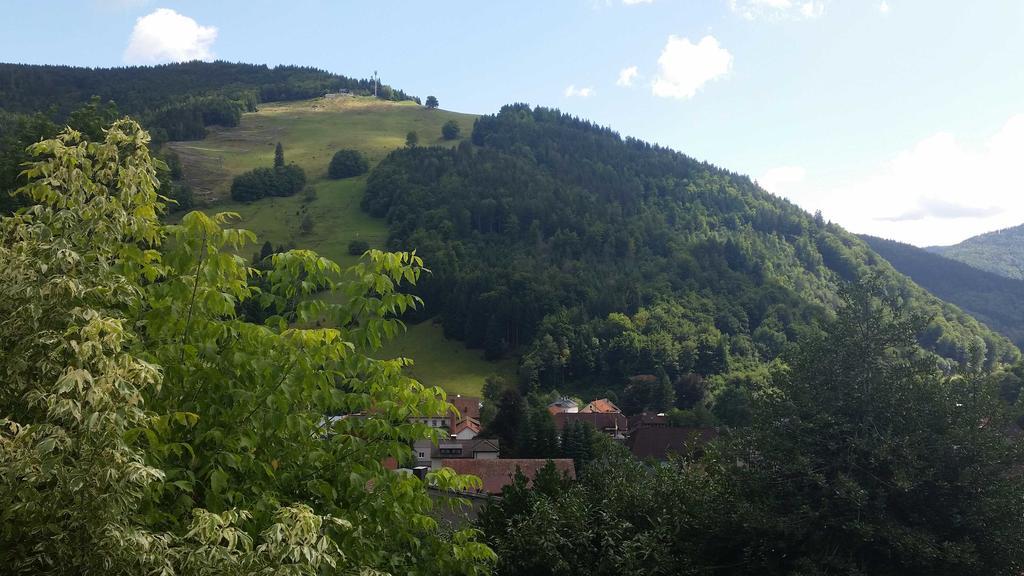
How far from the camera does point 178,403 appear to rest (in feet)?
20.4

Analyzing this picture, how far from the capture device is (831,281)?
177 metres

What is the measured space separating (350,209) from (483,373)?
6624 centimetres

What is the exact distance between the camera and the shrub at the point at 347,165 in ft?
586

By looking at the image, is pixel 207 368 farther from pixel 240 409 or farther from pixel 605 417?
pixel 605 417

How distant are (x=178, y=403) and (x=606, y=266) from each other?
141753mm

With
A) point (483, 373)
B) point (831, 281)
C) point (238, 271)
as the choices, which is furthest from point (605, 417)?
point (831, 281)

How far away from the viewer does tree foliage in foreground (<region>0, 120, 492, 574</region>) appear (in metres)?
4.44

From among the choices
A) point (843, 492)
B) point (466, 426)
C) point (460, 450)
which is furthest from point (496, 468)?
point (843, 492)

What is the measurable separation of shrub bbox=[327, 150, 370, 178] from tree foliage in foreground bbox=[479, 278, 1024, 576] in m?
169

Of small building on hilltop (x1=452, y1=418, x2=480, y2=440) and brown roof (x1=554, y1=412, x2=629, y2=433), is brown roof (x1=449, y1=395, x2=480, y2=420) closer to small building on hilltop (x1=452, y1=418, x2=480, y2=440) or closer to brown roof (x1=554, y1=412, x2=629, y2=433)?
small building on hilltop (x1=452, y1=418, x2=480, y2=440)

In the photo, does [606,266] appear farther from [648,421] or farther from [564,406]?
[648,421]

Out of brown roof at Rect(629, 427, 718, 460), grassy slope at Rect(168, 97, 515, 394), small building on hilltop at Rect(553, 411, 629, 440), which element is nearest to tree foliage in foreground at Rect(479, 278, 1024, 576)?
brown roof at Rect(629, 427, 718, 460)

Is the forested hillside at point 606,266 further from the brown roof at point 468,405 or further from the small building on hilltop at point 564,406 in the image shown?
the brown roof at point 468,405

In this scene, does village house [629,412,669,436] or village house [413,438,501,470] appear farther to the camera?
village house [629,412,669,436]
